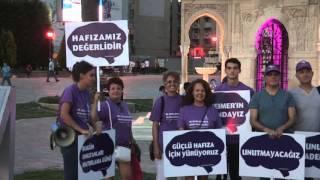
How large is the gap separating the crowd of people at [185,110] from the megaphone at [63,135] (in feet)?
0.25

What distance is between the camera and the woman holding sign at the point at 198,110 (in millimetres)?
6621

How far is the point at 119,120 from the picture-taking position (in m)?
6.95

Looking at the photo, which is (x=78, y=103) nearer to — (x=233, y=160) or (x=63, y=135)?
(x=63, y=135)

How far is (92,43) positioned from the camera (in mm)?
8617

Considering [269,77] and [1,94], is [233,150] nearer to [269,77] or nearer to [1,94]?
[269,77]

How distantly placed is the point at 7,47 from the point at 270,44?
4341 centimetres

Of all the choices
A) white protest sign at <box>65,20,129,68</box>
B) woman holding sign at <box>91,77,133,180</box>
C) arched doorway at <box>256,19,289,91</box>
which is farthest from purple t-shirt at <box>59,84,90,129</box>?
arched doorway at <box>256,19,289,91</box>

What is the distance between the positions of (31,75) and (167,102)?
5086cm

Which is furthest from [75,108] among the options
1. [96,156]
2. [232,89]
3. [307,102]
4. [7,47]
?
[7,47]

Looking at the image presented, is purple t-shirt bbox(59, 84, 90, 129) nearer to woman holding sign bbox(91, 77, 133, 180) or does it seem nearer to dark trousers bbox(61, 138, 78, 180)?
dark trousers bbox(61, 138, 78, 180)

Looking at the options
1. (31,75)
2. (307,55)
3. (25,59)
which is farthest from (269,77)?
(25,59)

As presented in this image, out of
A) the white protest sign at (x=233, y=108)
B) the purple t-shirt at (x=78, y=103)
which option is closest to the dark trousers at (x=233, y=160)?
the white protest sign at (x=233, y=108)

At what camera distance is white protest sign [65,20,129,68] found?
852cm

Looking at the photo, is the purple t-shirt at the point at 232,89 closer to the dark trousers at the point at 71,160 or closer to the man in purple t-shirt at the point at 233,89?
the man in purple t-shirt at the point at 233,89
